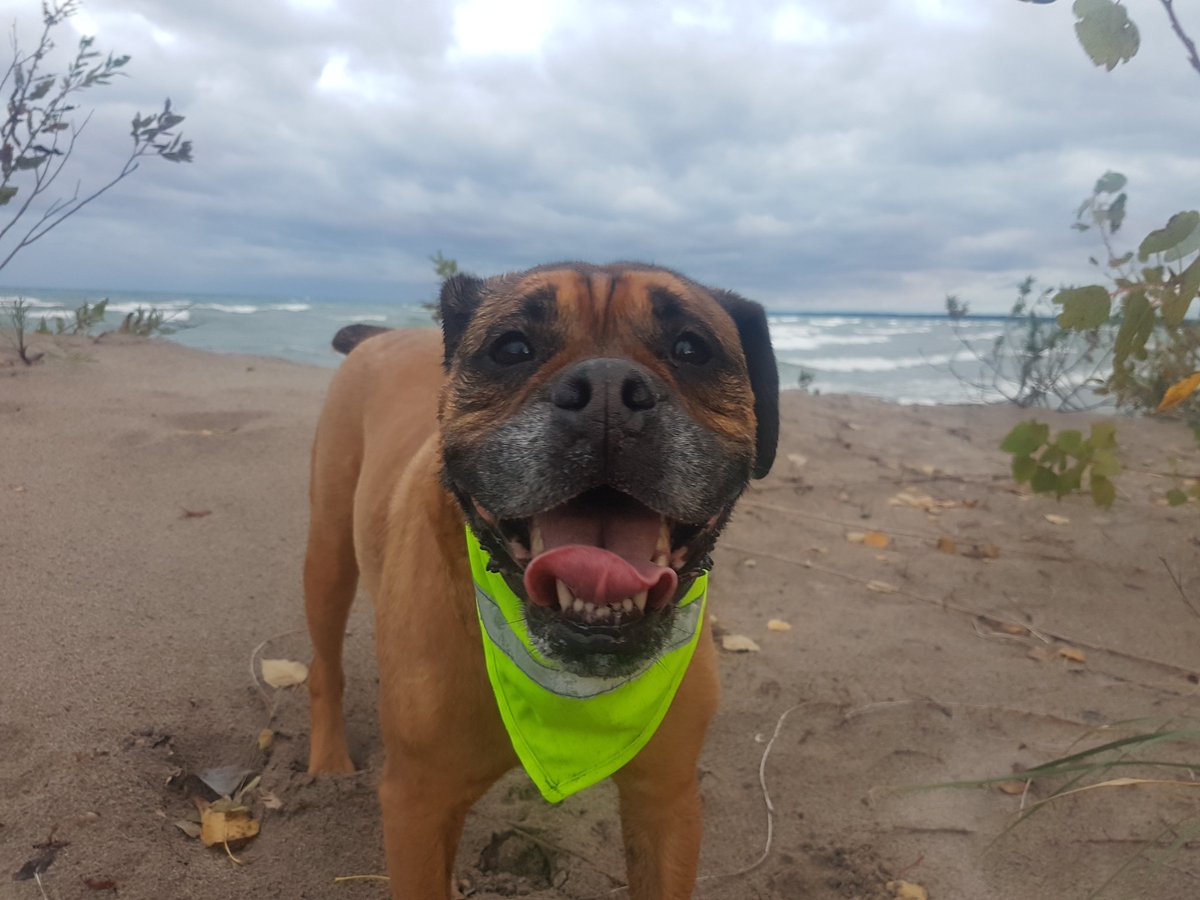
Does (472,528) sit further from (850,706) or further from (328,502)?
(850,706)

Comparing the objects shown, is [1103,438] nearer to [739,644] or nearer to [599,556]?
[739,644]

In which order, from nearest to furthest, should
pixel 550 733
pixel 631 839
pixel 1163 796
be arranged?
pixel 550 733
pixel 631 839
pixel 1163 796

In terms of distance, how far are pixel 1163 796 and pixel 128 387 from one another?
7528 mm

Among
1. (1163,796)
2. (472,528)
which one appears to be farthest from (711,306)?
(1163,796)

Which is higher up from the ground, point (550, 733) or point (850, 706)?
point (550, 733)

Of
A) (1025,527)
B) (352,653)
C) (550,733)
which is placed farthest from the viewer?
(1025,527)

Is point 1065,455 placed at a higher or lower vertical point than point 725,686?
higher

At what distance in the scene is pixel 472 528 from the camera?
204cm

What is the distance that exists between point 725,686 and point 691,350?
1994 mm

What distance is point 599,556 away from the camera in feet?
5.90

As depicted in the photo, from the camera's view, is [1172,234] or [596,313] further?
[596,313]

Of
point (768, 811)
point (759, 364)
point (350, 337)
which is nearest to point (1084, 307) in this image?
point (759, 364)

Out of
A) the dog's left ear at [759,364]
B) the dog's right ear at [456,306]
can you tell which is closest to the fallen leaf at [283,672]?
the dog's right ear at [456,306]

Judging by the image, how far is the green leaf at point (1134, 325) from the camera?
2.09 m
